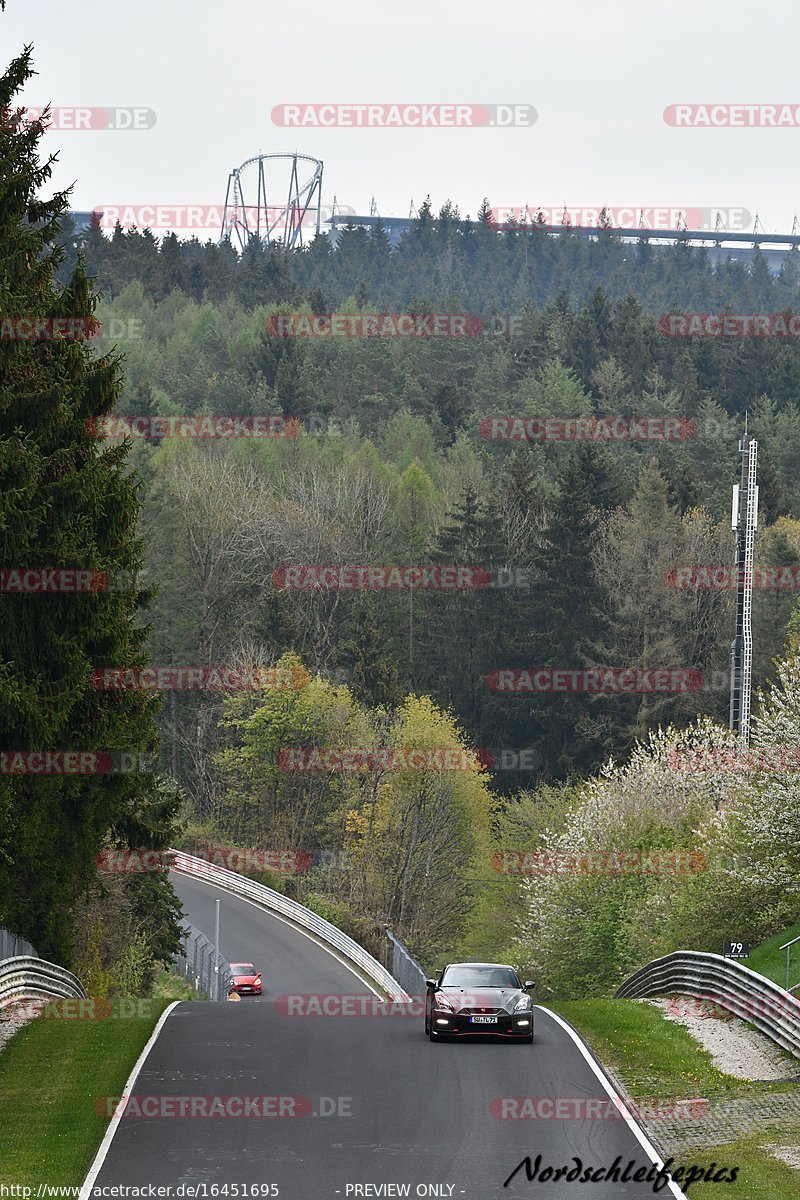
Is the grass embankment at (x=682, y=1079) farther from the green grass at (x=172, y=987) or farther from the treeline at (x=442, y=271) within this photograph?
the treeline at (x=442, y=271)

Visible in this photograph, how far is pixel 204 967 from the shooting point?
5169cm

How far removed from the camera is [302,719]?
3027 inches

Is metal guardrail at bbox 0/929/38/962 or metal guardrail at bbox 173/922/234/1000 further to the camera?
metal guardrail at bbox 173/922/234/1000

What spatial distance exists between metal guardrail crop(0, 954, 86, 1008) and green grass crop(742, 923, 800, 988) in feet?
40.3

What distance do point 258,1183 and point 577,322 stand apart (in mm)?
117544

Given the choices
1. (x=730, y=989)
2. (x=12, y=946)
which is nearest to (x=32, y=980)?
(x=12, y=946)

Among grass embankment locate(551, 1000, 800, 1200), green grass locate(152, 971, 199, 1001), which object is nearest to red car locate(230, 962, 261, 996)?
green grass locate(152, 971, 199, 1001)

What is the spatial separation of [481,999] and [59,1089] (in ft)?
21.4

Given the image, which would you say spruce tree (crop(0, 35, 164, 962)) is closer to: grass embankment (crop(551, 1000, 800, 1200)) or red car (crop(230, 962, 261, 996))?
grass embankment (crop(551, 1000, 800, 1200))

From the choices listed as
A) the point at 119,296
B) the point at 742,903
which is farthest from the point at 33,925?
the point at 119,296

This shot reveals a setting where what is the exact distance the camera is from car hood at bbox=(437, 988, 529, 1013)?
75.1ft

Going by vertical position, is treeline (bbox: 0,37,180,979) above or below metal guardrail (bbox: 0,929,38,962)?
above

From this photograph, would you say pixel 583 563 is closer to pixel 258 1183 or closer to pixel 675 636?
pixel 675 636

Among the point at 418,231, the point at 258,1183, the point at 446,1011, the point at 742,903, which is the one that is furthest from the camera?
the point at 418,231
